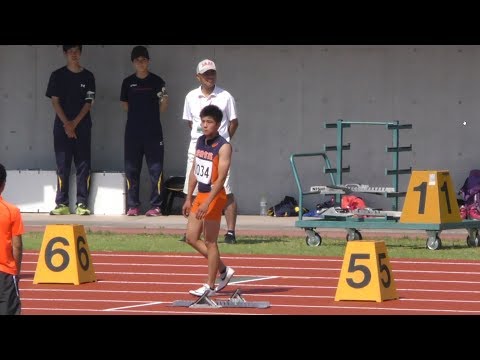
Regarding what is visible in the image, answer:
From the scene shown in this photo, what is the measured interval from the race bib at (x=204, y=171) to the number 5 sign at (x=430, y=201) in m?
5.39

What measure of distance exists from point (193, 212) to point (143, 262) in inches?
148

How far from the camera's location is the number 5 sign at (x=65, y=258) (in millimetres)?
16250

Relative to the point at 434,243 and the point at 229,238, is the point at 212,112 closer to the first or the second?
the point at 229,238

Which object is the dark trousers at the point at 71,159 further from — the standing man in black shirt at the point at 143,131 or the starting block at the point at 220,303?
the starting block at the point at 220,303

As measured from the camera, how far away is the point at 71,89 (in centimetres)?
2458

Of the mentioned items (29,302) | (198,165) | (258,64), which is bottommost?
(29,302)

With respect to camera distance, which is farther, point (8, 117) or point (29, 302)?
point (8, 117)

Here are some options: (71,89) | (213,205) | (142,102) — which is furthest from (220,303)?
(71,89)

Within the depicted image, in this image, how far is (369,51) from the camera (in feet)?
81.5

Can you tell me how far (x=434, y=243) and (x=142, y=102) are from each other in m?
6.57

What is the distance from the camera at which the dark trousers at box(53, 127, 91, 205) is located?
24609 millimetres
